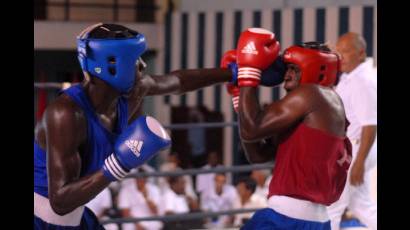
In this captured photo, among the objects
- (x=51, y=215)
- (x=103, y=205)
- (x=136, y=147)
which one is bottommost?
(x=103, y=205)

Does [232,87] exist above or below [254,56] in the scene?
below

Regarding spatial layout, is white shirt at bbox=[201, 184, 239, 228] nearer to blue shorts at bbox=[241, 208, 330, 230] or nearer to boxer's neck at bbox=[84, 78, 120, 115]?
blue shorts at bbox=[241, 208, 330, 230]

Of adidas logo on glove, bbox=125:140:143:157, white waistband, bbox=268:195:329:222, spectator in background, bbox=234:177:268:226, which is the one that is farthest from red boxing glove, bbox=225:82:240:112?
spectator in background, bbox=234:177:268:226

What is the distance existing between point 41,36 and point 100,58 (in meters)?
7.12

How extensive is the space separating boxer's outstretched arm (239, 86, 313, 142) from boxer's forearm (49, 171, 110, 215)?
535 mm

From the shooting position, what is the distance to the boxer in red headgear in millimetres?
2076

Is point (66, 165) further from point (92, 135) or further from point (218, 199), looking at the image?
point (218, 199)

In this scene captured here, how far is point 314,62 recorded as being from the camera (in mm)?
2141

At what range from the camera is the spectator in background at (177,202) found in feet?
18.3

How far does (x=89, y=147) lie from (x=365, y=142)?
1937 millimetres

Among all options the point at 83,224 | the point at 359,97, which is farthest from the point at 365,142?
the point at 83,224

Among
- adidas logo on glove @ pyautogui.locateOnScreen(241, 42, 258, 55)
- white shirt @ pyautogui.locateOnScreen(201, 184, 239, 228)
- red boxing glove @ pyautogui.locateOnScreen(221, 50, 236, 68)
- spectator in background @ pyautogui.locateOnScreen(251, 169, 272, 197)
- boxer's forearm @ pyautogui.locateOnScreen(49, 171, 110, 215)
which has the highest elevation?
adidas logo on glove @ pyautogui.locateOnScreen(241, 42, 258, 55)
